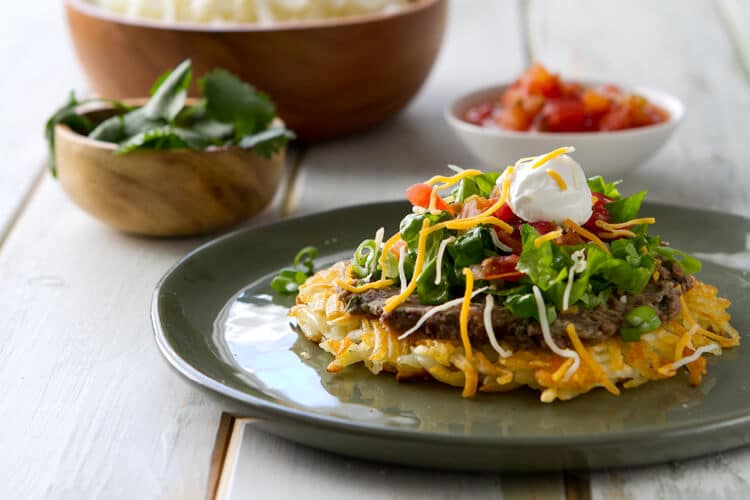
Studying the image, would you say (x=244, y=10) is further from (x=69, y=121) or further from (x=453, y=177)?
(x=453, y=177)

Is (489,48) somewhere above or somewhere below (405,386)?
below

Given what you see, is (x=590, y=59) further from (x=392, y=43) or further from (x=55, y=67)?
(x=55, y=67)

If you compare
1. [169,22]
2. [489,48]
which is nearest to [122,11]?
[169,22]

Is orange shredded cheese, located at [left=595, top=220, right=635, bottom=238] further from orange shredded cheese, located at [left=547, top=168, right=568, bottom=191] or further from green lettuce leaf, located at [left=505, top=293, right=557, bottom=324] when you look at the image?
green lettuce leaf, located at [left=505, top=293, right=557, bottom=324]

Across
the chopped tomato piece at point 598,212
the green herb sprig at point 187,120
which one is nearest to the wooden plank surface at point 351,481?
the chopped tomato piece at point 598,212

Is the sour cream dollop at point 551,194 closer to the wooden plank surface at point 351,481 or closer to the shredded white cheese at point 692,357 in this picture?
the shredded white cheese at point 692,357

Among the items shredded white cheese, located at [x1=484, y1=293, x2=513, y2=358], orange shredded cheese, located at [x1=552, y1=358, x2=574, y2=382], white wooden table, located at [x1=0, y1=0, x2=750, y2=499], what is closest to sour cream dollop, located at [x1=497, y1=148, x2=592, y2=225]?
shredded white cheese, located at [x1=484, y1=293, x2=513, y2=358]
